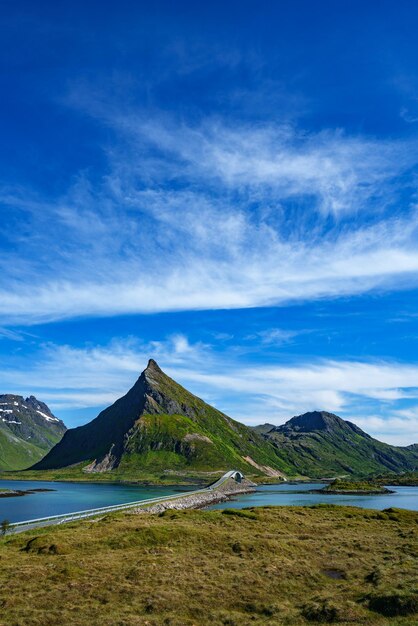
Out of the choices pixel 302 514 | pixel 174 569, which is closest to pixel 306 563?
pixel 174 569

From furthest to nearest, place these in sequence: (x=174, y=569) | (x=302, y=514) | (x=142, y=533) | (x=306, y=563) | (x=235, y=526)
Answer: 1. (x=302, y=514)
2. (x=235, y=526)
3. (x=142, y=533)
4. (x=306, y=563)
5. (x=174, y=569)

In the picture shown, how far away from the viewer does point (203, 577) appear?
36719 mm

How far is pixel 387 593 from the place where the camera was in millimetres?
31188

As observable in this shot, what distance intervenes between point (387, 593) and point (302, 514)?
61.2 metres

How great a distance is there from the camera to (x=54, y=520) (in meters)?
71.8

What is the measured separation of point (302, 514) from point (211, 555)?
49.0 meters

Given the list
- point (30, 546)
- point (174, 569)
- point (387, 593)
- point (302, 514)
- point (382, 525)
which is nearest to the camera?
point (387, 593)

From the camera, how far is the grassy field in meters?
28.3

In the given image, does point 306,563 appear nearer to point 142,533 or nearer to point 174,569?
point 174,569

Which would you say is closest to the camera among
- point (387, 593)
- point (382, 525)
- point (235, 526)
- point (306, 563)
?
point (387, 593)

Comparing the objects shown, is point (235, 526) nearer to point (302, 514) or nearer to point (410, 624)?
point (302, 514)

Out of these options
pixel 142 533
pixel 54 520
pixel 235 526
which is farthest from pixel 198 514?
pixel 142 533

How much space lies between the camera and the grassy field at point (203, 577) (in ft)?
93.0

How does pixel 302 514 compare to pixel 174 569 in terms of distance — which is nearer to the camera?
pixel 174 569
